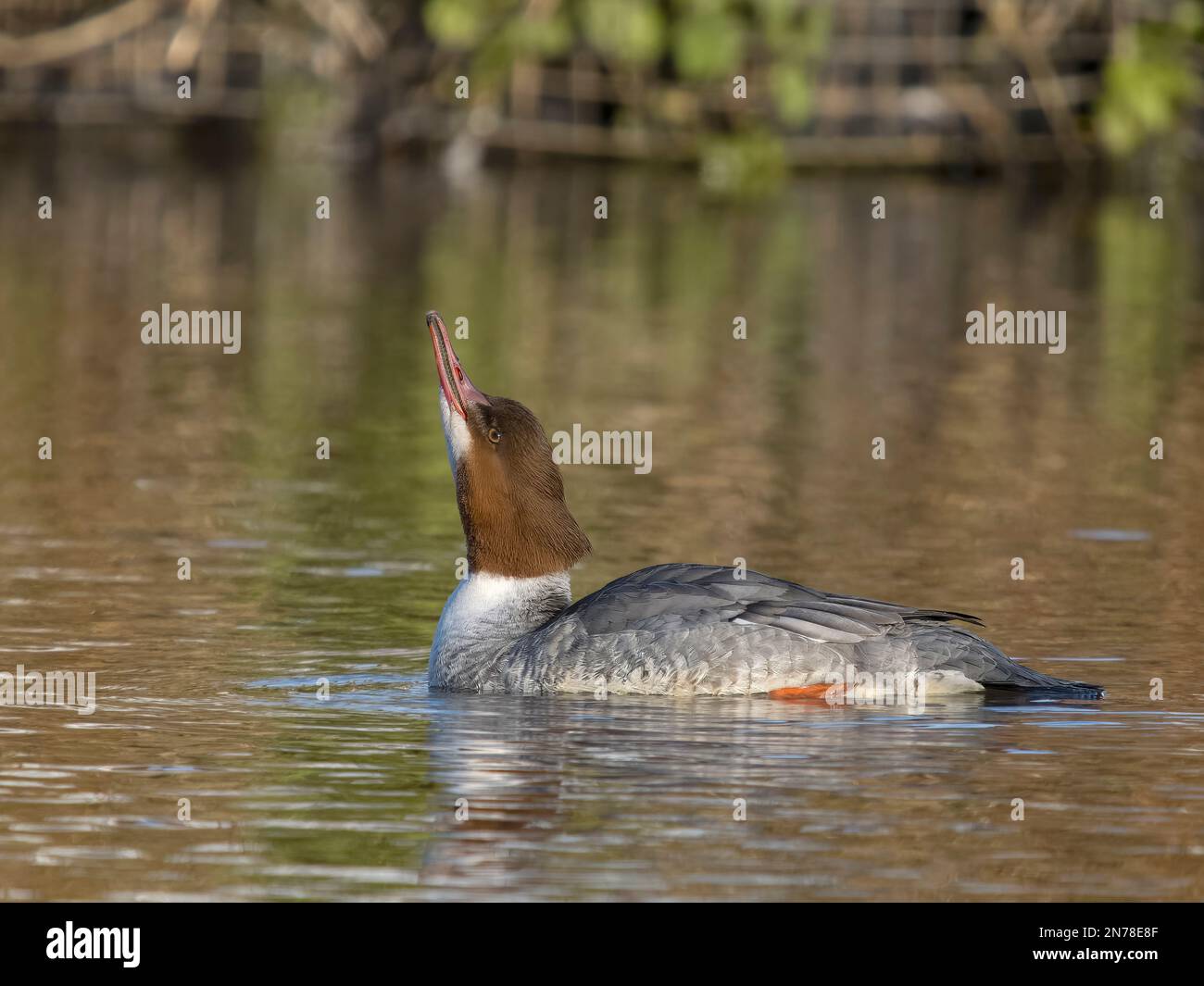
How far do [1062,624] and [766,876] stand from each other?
399cm

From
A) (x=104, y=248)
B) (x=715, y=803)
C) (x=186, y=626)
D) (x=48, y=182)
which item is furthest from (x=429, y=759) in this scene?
(x=48, y=182)

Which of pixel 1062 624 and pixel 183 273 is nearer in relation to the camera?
pixel 1062 624

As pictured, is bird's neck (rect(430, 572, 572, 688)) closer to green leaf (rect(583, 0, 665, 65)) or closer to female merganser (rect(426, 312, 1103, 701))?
female merganser (rect(426, 312, 1103, 701))

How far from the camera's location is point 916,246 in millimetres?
29188

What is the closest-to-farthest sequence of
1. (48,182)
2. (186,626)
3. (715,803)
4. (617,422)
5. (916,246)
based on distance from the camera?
1. (715,803)
2. (186,626)
3. (617,422)
4. (916,246)
5. (48,182)

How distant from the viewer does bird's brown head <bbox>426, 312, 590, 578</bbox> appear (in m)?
9.92

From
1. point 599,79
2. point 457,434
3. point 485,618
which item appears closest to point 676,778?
point 485,618

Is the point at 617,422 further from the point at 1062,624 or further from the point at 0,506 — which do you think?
the point at 1062,624

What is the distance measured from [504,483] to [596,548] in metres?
2.70

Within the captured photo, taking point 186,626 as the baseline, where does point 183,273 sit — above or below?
above

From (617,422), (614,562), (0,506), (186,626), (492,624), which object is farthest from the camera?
(617,422)

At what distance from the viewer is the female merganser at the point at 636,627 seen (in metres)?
9.42

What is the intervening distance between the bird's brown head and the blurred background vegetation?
24.7 m
